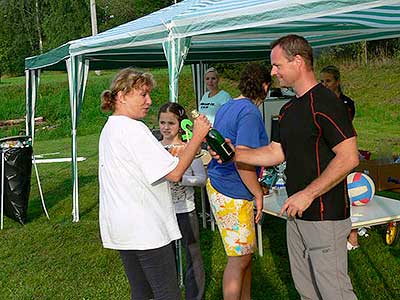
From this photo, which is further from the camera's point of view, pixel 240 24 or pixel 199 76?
pixel 199 76

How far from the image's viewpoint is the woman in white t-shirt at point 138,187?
252 cm

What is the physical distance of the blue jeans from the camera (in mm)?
2596

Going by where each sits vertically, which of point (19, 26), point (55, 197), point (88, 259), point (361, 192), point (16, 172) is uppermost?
point (19, 26)

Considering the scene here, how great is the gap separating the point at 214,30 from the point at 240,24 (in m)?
0.23

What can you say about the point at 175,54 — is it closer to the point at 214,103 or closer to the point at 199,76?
the point at 214,103

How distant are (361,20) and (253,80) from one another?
8.25 ft

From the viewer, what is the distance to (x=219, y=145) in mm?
2885

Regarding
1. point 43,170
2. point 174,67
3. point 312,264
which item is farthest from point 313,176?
point 43,170

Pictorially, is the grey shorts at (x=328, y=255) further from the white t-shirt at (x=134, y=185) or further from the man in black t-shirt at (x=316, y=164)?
the white t-shirt at (x=134, y=185)

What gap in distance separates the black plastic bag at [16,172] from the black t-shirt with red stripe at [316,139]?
4.51m

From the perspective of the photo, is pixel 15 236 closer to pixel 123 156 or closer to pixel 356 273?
pixel 356 273

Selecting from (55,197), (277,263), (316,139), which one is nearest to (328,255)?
(316,139)

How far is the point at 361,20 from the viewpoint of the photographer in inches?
209

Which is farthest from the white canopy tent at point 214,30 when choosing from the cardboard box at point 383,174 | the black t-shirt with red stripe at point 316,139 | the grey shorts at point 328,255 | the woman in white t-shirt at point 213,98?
the cardboard box at point 383,174
